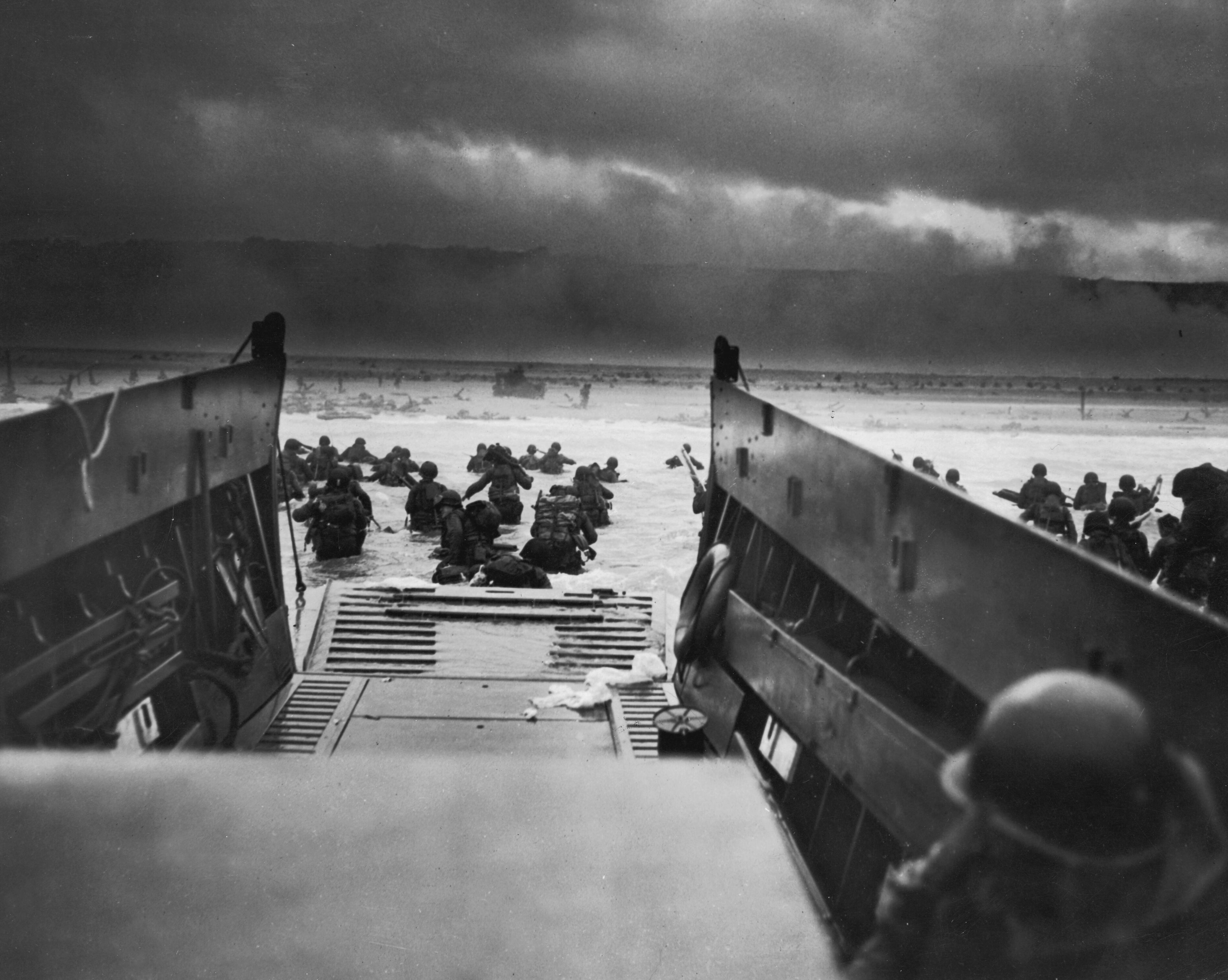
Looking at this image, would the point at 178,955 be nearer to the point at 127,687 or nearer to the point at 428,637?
the point at 127,687

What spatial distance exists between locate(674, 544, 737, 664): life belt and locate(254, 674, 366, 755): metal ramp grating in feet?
5.03

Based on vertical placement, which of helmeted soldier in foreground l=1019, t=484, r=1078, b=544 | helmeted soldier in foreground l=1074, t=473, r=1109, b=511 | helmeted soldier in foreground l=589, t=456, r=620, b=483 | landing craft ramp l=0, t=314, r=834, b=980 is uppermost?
landing craft ramp l=0, t=314, r=834, b=980

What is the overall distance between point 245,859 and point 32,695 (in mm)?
591

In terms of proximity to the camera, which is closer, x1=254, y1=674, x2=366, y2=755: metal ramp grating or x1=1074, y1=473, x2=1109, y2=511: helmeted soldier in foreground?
x1=254, y1=674, x2=366, y2=755: metal ramp grating

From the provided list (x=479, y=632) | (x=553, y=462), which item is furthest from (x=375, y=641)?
(x=553, y=462)

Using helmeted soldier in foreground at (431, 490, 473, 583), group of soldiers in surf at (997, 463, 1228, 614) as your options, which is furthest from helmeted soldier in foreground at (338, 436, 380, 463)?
group of soldiers in surf at (997, 463, 1228, 614)

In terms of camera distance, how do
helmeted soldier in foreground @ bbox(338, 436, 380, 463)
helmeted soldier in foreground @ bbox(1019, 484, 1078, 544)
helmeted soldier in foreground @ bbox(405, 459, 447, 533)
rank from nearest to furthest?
1. helmeted soldier in foreground @ bbox(1019, 484, 1078, 544)
2. helmeted soldier in foreground @ bbox(405, 459, 447, 533)
3. helmeted soldier in foreground @ bbox(338, 436, 380, 463)

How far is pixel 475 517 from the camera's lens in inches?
360

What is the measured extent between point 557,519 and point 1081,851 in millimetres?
8087

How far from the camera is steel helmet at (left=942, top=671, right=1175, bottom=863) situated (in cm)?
129

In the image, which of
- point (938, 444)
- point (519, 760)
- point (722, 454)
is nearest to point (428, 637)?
point (722, 454)

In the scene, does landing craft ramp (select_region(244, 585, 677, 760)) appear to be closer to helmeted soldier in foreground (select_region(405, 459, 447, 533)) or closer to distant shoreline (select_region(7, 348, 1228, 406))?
helmeted soldier in foreground (select_region(405, 459, 447, 533))

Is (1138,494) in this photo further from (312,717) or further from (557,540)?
(312,717)

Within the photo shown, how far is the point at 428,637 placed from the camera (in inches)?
223
